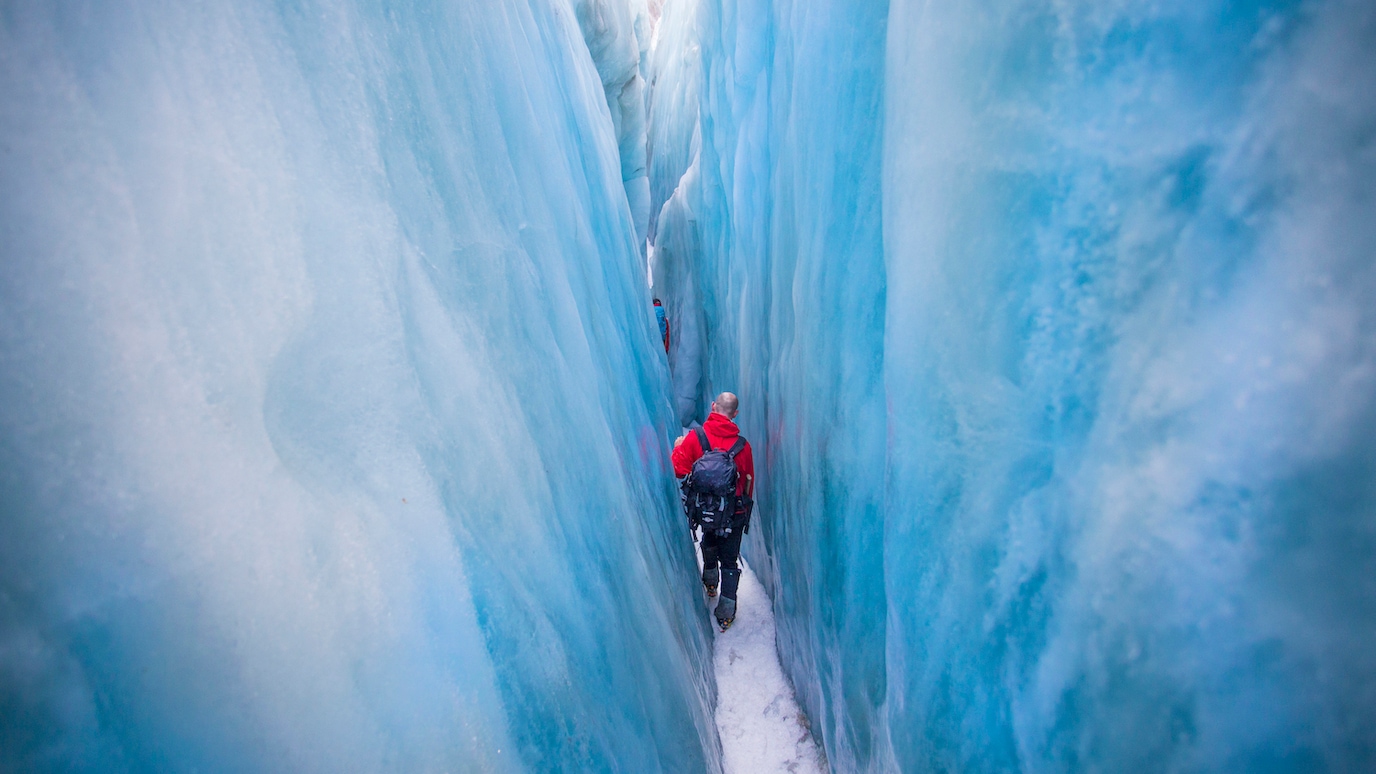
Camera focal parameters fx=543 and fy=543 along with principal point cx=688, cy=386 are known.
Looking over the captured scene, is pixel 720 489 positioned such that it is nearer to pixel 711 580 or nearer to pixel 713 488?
pixel 713 488

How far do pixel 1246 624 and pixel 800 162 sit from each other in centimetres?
229

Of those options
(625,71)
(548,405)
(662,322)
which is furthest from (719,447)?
(625,71)

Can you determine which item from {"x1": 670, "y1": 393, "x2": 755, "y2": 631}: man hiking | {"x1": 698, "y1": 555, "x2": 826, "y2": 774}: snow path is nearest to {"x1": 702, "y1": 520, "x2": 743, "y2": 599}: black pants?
{"x1": 670, "y1": 393, "x2": 755, "y2": 631}: man hiking

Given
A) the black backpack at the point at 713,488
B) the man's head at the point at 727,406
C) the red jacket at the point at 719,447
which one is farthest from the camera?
the man's head at the point at 727,406

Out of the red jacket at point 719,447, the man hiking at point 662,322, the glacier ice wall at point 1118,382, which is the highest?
the glacier ice wall at point 1118,382

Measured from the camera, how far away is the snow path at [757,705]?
8.23 feet

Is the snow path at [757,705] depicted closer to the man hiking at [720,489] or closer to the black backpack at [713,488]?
the man hiking at [720,489]

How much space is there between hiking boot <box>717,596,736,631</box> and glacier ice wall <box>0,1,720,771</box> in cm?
181

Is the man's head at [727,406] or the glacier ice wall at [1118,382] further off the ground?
the glacier ice wall at [1118,382]

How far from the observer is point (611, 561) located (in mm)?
1808

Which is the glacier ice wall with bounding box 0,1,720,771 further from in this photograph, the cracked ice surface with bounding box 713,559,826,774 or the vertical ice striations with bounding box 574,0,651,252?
the vertical ice striations with bounding box 574,0,651,252

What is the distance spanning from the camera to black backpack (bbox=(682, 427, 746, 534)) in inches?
115

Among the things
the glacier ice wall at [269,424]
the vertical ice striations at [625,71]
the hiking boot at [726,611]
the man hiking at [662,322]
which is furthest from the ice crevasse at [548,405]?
the man hiking at [662,322]

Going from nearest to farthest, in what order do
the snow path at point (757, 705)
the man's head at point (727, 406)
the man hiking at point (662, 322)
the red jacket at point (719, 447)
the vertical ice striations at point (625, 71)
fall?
the snow path at point (757, 705), the red jacket at point (719, 447), the man's head at point (727, 406), the vertical ice striations at point (625, 71), the man hiking at point (662, 322)
